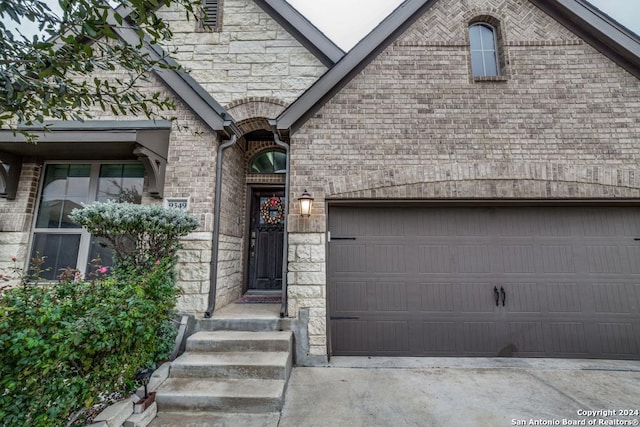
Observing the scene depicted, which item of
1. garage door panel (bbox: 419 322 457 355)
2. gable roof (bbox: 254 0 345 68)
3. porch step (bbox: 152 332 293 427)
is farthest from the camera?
gable roof (bbox: 254 0 345 68)

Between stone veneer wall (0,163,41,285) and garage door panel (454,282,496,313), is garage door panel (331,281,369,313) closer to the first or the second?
garage door panel (454,282,496,313)

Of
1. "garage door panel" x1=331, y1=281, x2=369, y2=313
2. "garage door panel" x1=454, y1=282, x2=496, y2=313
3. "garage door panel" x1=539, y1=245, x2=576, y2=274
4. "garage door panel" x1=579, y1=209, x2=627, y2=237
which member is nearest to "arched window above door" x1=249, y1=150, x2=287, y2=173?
"garage door panel" x1=331, y1=281, x2=369, y2=313

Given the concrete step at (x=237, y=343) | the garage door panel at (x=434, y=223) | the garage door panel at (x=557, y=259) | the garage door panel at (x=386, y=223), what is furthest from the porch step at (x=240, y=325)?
the garage door panel at (x=557, y=259)

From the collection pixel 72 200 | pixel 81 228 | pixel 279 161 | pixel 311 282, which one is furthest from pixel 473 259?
pixel 72 200

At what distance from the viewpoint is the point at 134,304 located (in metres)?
2.78

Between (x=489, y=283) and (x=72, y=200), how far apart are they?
7.24 metres

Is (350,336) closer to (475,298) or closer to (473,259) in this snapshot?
(475,298)

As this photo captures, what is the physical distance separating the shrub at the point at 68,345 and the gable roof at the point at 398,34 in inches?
127

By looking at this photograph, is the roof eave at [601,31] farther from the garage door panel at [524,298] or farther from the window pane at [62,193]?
Answer: the window pane at [62,193]

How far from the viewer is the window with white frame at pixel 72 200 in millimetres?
4867

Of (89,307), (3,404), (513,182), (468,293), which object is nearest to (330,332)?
(468,293)

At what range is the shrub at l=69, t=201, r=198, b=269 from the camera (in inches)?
135

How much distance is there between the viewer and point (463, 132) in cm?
452

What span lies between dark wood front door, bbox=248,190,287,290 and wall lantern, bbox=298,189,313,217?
216cm
